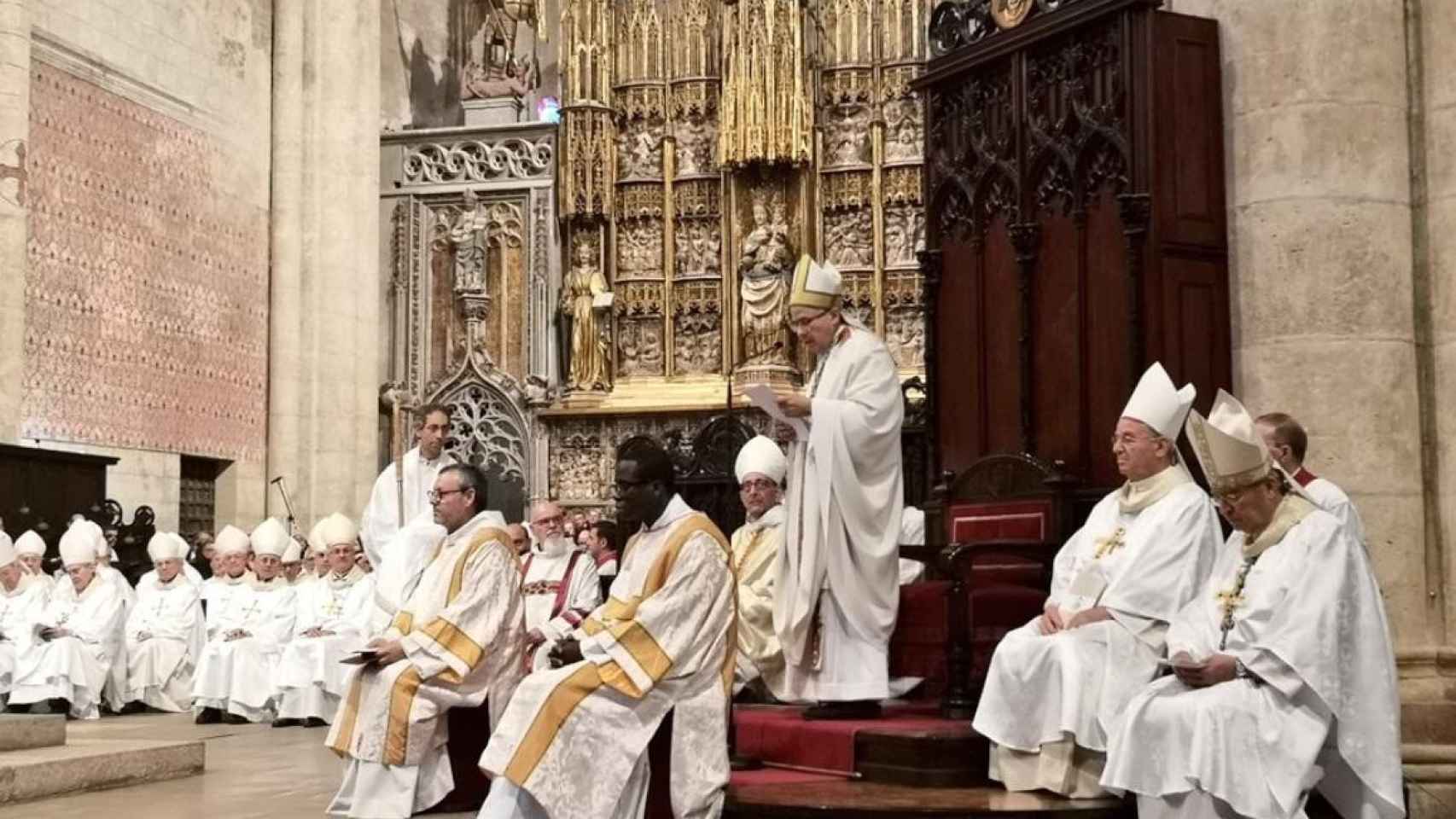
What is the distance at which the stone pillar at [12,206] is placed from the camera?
45.9 ft

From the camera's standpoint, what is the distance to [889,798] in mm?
6156

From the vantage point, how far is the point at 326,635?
43.7 feet

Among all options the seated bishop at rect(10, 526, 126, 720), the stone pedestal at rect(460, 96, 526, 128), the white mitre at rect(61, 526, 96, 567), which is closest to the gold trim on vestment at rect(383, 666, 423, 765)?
the seated bishop at rect(10, 526, 126, 720)

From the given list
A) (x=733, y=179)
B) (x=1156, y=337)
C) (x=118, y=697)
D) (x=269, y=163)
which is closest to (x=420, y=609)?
(x=1156, y=337)

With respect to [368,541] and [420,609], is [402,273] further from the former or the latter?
[420,609]

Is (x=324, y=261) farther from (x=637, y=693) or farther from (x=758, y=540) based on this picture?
(x=637, y=693)

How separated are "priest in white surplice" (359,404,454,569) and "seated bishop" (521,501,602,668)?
2.48ft

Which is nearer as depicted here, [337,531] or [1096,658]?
[1096,658]

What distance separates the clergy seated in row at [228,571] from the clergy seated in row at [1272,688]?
10.0m

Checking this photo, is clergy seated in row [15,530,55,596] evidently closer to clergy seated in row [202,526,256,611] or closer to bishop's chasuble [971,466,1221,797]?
clergy seated in row [202,526,256,611]

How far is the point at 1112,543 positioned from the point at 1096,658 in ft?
1.60

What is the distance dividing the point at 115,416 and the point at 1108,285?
1044 cm

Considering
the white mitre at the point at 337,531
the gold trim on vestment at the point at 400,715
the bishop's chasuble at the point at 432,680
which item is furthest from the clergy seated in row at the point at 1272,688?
the white mitre at the point at 337,531

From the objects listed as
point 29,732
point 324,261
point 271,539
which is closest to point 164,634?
point 271,539
